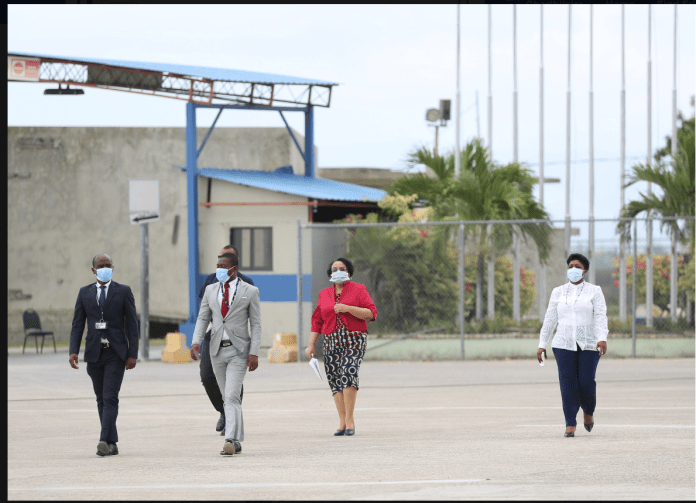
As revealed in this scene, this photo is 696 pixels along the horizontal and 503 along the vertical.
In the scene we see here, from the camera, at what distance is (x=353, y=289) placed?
36.1 ft

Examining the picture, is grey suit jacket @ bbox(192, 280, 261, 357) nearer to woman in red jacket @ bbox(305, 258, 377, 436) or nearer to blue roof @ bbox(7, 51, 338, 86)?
woman in red jacket @ bbox(305, 258, 377, 436)

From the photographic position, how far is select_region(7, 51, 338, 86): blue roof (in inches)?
850

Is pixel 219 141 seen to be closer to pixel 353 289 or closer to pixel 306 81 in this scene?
pixel 306 81

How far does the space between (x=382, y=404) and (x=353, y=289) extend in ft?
10.5

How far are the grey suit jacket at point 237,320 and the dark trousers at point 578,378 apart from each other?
2.97 m

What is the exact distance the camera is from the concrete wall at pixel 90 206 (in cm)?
2777

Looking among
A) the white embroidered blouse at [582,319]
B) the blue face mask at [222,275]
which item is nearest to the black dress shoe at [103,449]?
the blue face mask at [222,275]

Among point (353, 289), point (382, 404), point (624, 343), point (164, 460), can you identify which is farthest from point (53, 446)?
point (624, 343)

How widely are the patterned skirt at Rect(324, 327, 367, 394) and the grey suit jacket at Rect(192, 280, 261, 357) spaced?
1287 millimetres

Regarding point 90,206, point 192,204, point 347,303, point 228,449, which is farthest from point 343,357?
point 90,206

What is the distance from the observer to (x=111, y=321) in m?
9.76

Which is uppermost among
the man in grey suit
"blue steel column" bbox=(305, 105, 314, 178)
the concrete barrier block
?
"blue steel column" bbox=(305, 105, 314, 178)

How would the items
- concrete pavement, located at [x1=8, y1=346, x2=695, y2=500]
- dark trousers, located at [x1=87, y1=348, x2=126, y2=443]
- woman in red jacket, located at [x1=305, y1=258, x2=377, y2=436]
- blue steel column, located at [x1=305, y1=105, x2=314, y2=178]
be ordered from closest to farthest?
concrete pavement, located at [x1=8, y1=346, x2=695, y2=500]
dark trousers, located at [x1=87, y1=348, x2=126, y2=443]
woman in red jacket, located at [x1=305, y1=258, x2=377, y2=436]
blue steel column, located at [x1=305, y1=105, x2=314, y2=178]

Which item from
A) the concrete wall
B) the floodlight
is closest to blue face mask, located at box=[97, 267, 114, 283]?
the concrete wall
